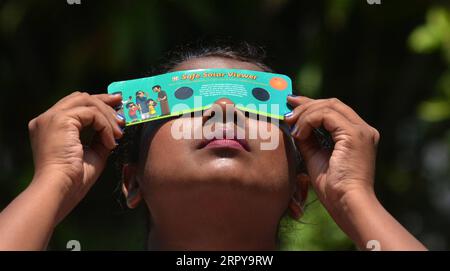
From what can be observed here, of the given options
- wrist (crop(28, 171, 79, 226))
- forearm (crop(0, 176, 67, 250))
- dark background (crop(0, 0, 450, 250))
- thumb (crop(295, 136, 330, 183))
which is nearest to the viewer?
forearm (crop(0, 176, 67, 250))

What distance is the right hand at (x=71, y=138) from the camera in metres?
2.26

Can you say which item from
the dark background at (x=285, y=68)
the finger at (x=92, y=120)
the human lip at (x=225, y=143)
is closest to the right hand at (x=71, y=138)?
the finger at (x=92, y=120)

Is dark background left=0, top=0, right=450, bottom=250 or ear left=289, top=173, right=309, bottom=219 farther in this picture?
dark background left=0, top=0, right=450, bottom=250

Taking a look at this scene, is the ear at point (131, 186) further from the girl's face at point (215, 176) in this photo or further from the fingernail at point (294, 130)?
the fingernail at point (294, 130)

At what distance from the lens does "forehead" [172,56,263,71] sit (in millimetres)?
2521

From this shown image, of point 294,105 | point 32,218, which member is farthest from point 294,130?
point 32,218

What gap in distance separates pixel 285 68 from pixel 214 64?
92.7 inches

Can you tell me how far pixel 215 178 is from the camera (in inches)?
87.6

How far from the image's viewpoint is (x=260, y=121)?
2.35m

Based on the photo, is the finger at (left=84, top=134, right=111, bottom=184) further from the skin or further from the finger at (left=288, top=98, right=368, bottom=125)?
the finger at (left=288, top=98, right=368, bottom=125)

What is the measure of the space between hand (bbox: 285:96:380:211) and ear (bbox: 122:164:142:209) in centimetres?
55

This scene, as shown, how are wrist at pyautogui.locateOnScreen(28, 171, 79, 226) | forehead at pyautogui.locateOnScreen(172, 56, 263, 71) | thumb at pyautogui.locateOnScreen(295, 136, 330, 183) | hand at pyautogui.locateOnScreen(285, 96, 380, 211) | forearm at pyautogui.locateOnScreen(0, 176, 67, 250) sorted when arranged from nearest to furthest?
forearm at pyautogui.locateOnScreen(0, 176, 67, 250) → wrist at pyautogui.locateOnScreen(28, 171, 79, 226) → hand at pyautogui.locateOnScreen(285, 96, 380, 211) → thumb at pyautogui.locateOnScreen(295, 136, 330, 183) → forehead at pyautogui.locateOnScreen(172, 56, 263, 71)

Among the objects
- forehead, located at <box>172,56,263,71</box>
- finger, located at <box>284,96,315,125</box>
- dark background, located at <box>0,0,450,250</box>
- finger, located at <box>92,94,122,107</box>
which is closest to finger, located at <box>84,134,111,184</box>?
finger, located at <box>92,94,122,107</box>

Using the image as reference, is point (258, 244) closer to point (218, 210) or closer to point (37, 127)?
point (218, 210)
